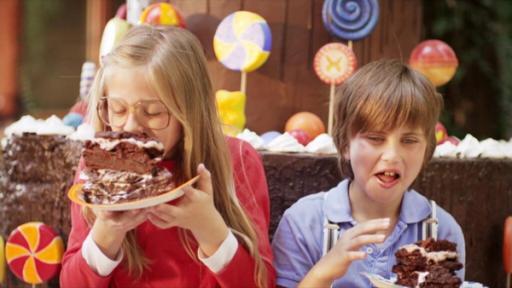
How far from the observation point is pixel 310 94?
9.04 ft

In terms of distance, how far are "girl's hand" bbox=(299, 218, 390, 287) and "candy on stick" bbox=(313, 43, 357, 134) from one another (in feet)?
3.49

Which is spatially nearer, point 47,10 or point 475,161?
point 475,161

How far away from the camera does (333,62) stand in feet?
8.62

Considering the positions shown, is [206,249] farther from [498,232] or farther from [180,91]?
[498,232]

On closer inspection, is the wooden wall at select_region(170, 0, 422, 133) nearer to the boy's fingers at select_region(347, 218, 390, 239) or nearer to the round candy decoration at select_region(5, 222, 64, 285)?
the round candy decoration at select_region(5, 222, 64, 285)

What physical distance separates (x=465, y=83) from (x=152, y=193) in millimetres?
4038

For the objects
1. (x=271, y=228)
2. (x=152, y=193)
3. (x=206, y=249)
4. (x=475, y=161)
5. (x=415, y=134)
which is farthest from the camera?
(x=475, y=161)

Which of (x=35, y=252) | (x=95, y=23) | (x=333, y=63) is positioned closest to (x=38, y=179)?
(x=35, y=252)

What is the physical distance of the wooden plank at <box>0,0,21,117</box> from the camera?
185 inches

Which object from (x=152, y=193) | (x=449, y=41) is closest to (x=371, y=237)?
(x=152, y=193)

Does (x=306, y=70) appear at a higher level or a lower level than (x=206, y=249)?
higher

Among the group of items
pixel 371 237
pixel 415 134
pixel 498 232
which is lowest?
pixel 498 232

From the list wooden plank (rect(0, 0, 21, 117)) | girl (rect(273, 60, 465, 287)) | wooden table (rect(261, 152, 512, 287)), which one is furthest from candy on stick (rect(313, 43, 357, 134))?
wooden plank (rect(0, 0, 21, 117))

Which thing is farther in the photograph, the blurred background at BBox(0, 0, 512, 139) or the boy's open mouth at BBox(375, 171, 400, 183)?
the blurred background at BBox(0, 0, 512, 139)
